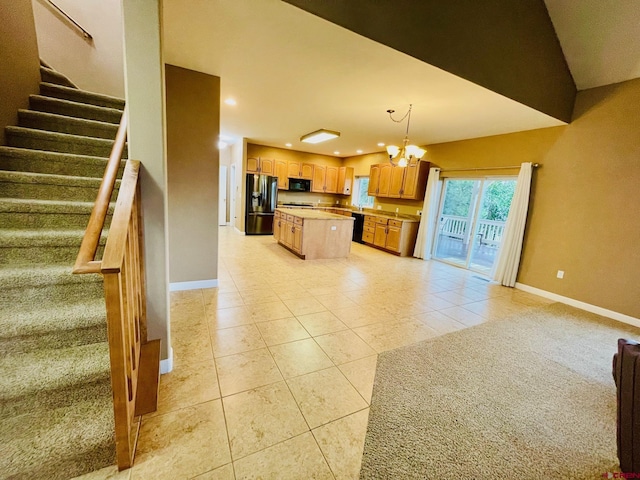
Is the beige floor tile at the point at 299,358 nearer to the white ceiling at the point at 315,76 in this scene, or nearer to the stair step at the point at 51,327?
the stair step at the point at 51,327

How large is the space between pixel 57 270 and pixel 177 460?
1.34 meters

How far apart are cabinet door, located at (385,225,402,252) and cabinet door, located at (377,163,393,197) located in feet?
3.54

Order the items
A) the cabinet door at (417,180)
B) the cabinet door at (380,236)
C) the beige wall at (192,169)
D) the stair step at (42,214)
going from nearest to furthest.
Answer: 1. the stair step at (42,214)
2. the beige wall at (192,169)
3. the cabinet door at (417,180)
4. the cabinet door at (380,236)

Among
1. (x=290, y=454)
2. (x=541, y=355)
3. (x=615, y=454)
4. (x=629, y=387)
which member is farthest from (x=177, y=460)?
(x=541, y=355)

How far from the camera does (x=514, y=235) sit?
439 cm

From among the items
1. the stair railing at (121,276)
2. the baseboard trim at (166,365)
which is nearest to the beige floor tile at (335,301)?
the baseboard trim at (166,365)

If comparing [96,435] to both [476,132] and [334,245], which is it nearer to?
[334,245]

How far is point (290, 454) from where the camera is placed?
4.44 feet

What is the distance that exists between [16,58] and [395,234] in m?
6.27

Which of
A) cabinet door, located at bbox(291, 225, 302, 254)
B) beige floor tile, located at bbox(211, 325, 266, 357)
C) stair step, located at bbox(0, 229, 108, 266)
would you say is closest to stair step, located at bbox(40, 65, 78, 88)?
stair step, located at bbox(0, 229, 108, 266)

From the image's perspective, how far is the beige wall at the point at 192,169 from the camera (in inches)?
118

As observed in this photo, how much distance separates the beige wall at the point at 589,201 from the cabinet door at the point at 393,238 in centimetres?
243

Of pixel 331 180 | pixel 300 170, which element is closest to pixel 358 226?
pixel 331 180

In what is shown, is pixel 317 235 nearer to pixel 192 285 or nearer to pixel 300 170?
pixel 192 285
